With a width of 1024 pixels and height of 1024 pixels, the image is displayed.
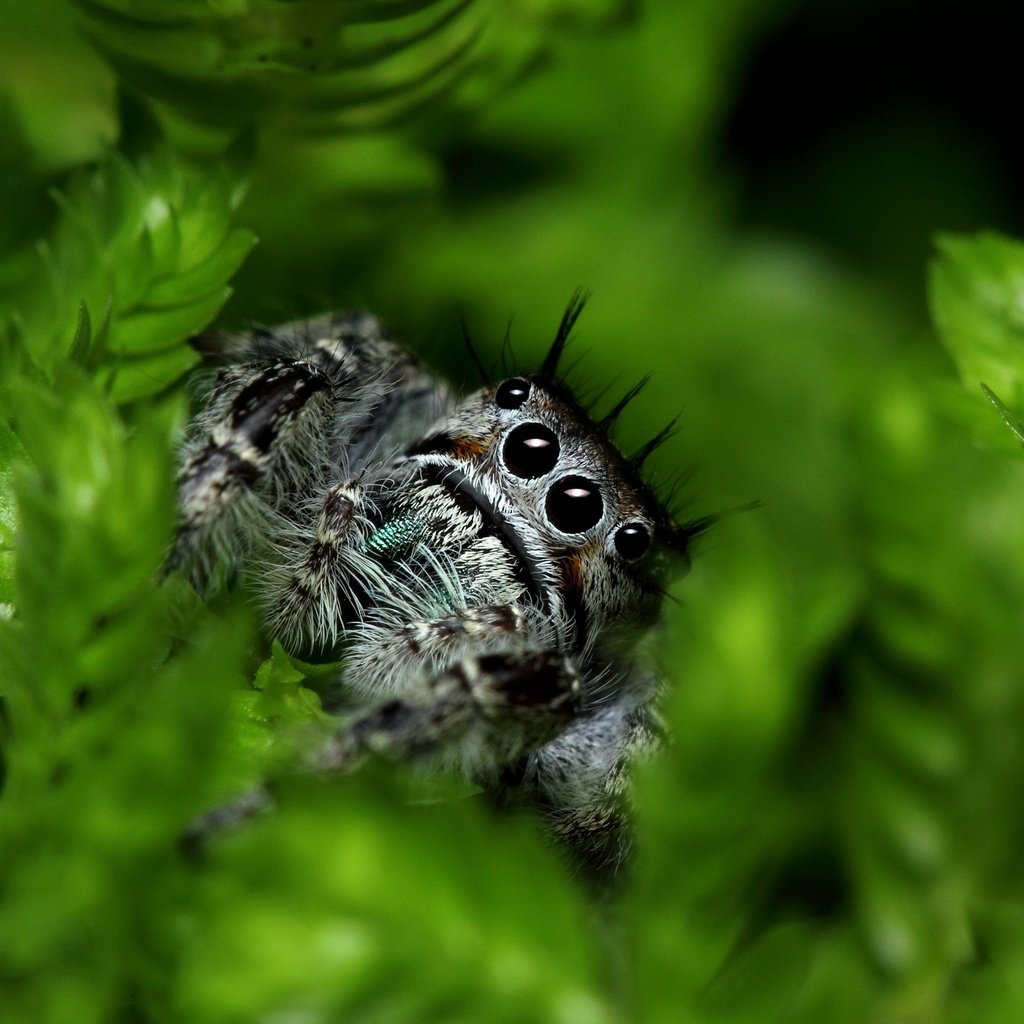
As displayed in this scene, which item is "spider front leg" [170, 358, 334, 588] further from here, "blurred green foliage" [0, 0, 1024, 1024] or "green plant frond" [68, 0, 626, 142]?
"green plant frond" [68, 0, 626, 142]

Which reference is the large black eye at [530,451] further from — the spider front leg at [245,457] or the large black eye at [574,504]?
the spider front leg at [245,457]

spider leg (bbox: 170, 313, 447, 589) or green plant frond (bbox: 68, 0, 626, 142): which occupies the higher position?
green plant frond (bbox: 68, 0, 626, 142)

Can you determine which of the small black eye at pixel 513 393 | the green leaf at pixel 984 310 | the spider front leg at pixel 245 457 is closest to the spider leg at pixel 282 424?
the spider front leg at pixel 245 457

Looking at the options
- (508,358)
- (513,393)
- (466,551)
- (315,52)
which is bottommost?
(508,358)

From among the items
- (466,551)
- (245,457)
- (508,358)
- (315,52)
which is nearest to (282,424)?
(245,457)

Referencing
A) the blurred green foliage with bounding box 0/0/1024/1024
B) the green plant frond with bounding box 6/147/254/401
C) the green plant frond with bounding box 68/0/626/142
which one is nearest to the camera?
the blurred green foliage with bounding box 0/0/1024/1024

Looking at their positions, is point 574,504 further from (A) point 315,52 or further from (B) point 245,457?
(A) point 315,52

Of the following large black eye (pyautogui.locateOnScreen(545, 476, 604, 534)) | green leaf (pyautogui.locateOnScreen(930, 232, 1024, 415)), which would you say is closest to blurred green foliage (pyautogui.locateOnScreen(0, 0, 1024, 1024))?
green leaf (pyautogui.locateOnScreen(930, 232, 1024, 415))
